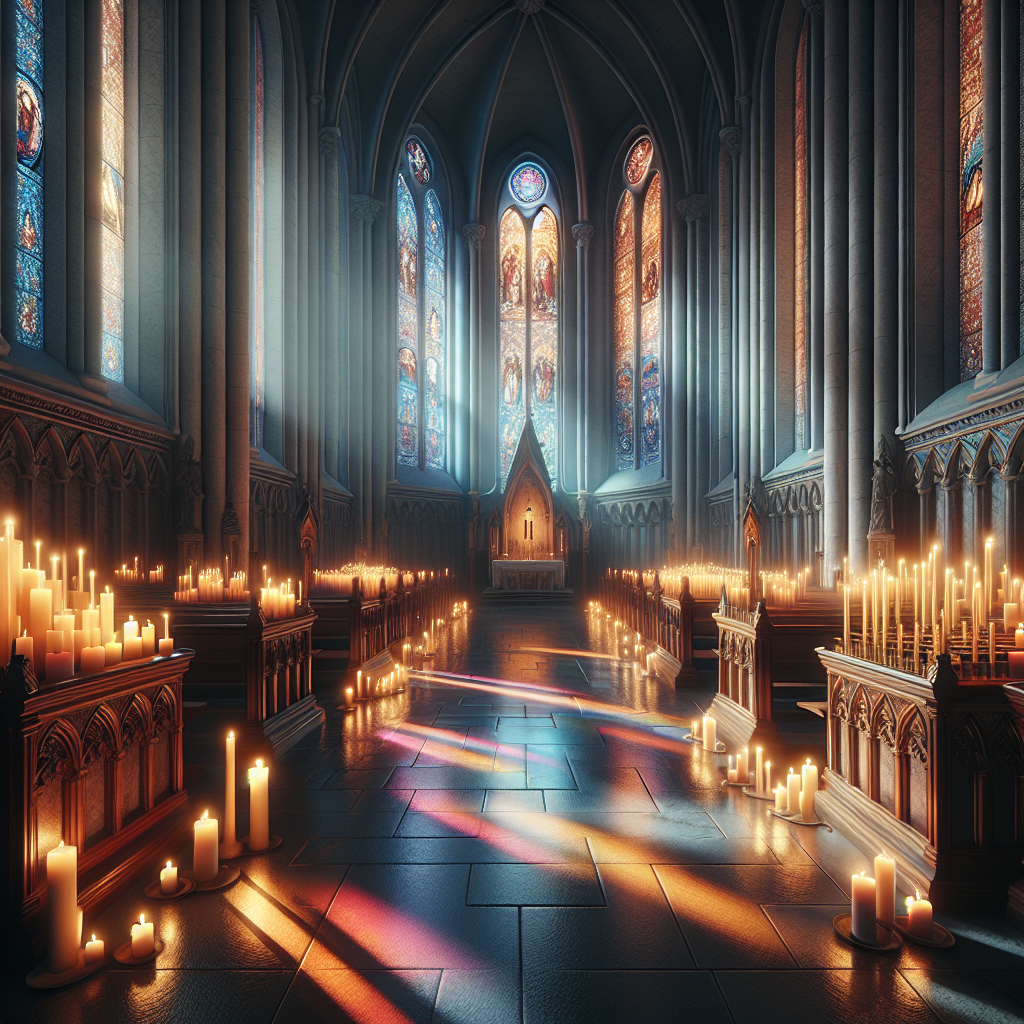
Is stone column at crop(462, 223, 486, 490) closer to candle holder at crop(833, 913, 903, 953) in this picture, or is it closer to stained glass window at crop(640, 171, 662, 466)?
stained glass window at crop(640, 171, 662, 466)

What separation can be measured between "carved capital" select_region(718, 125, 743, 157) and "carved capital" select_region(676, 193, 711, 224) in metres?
2.99

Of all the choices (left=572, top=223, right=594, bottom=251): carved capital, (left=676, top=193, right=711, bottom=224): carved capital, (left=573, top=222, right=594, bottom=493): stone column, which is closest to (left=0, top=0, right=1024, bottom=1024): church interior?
(left=572, top=223, right=594, bottom=251): carved capital

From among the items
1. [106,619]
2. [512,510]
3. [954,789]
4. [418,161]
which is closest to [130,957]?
[106,619]

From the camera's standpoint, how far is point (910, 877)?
388 cm

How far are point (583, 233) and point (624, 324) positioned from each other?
13.6 feet

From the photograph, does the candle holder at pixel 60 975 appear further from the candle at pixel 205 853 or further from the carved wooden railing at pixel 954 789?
the carved wooden railing at pixel 954 789

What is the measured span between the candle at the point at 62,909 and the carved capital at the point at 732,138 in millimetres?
23352

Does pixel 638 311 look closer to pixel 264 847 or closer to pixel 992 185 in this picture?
pixel 992 185

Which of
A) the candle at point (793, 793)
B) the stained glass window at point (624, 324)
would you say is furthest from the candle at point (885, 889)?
the stained glass window at point (624, 324)

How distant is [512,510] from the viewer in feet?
94.6

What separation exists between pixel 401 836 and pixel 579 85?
31024 millimetres

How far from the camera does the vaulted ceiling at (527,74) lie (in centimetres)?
2161

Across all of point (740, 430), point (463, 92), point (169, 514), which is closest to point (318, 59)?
point (463, 92)

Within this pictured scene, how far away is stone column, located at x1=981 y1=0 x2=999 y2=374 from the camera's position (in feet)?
33.9
